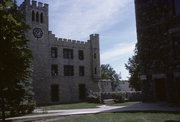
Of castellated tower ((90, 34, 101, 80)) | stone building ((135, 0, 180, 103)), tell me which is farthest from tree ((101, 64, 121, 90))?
stone building ((135, 0, 180, 103))

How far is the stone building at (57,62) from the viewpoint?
32.9 meters

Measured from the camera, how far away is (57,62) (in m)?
35.3

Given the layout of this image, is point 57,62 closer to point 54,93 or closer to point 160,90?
point 54,93

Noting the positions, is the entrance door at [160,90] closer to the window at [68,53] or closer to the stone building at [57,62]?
the stone building at [57,62]

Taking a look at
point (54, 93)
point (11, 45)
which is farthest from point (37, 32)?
point (11, 45)

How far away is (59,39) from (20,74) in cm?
2515

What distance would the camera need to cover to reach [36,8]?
33.9m

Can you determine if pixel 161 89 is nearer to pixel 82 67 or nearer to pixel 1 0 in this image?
pixel 1 0

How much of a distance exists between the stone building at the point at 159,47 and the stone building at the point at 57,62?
16366mm

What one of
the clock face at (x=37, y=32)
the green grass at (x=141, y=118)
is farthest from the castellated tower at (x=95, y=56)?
the green grass at (x=141, y=118)

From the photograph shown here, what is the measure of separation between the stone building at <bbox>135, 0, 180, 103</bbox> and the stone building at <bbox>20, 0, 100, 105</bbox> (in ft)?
53.7

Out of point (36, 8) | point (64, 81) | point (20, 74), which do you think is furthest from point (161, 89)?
point (36, 8)

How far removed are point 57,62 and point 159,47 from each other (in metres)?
18.7

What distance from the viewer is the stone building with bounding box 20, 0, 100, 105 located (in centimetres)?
3291
